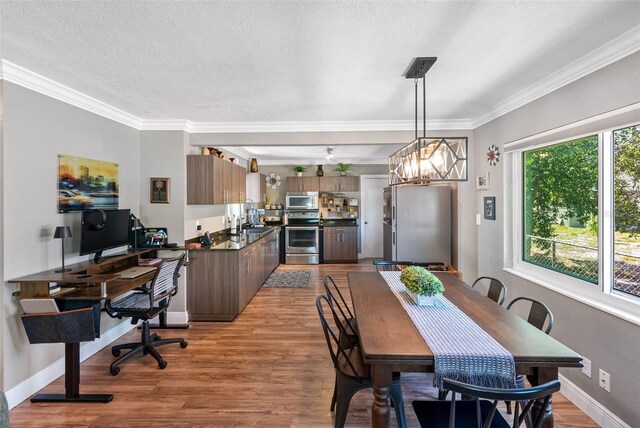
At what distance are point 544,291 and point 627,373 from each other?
0.76 meters

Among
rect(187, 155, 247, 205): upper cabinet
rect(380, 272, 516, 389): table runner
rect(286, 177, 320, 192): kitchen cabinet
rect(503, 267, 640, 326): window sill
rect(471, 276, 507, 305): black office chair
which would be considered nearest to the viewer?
rect(380, 272, 516, 389): table runner

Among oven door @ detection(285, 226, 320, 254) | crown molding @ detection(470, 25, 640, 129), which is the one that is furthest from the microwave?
crown molding @ detection(470, 25, 640, 129)

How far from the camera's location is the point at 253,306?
4129 millimetres

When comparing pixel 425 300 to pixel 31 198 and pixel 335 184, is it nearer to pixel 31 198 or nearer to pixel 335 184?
pixel 31 198

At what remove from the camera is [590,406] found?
206cm

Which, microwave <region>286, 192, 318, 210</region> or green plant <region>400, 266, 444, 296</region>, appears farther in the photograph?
microwave <region>286, 192, 318, 210</region>

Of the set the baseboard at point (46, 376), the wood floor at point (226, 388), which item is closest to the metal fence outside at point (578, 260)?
the wood floor at point (226, 388)

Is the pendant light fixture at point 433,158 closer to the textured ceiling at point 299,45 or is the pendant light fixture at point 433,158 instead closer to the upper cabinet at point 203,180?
the textured ceiling at point 299,45

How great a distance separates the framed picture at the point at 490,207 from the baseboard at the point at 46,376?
429cm

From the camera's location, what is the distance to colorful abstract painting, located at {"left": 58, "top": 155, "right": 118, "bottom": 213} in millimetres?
2588

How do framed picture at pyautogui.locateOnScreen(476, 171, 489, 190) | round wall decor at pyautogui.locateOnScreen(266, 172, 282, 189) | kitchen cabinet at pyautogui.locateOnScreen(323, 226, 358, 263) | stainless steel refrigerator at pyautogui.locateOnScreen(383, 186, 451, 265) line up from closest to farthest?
framed picture at pyautogui.locateOnScreen(476, 171, 489, 190), stainless steel refrigerator at pyautogui.locateOnScreen(383, 186, 451, 265), kitchen cabinet at pyautogui.locateOnScreen(323, 226, 358, 263), round wall decor at pyautogui.locateOnScreen(266, 172, 282, 189)

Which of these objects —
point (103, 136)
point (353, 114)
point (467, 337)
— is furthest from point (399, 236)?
point (103, 136)

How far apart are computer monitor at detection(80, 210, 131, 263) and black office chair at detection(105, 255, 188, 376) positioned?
51cm

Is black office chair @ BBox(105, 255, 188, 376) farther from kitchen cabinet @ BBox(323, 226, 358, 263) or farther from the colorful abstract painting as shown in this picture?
kitchen cabinet @ BBox(323, 226, 358, 263)
